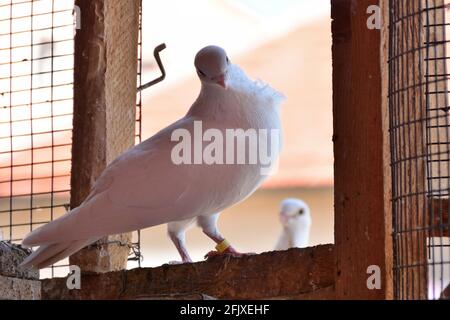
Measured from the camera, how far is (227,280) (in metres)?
3.31

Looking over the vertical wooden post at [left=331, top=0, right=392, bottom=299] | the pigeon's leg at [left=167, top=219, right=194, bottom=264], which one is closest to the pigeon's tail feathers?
the pigeon's leg at [left=167, top=219, right=194, bottom=264]

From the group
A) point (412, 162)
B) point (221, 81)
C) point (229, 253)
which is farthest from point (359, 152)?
point (221, 81)

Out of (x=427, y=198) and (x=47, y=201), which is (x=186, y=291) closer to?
(x=427, y=198)

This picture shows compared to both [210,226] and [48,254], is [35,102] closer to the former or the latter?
[210,226]

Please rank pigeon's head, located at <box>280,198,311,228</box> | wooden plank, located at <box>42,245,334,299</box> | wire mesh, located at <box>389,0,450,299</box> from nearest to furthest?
1. wire mesh, located at <box>389,0,450,299</box>
2. wooden plank, located at <box>42,245,334,299</box>
3. pigeon's head, located at <box>280,198,311,228</box>

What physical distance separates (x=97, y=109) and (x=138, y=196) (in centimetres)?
45

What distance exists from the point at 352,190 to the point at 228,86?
130 cm

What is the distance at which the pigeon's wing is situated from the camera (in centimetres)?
350

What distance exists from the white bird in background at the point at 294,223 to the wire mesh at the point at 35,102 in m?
2.88

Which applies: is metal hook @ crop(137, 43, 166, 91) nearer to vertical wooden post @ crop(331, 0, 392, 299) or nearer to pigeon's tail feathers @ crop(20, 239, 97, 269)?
pigeon's tail feathers @ crop(20, 239, 97, 269)

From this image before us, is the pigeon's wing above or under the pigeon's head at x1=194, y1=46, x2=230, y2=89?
under

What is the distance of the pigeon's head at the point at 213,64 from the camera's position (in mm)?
4055
